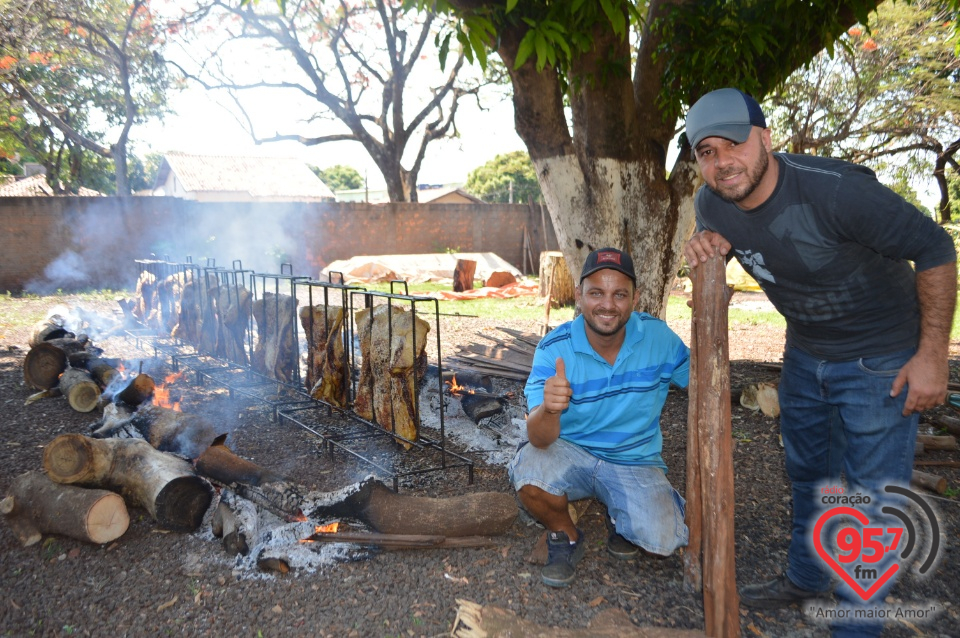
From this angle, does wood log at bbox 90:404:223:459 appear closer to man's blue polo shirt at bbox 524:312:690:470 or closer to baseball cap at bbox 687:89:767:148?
man's blue polo shirt at bbox 524:312:690:470

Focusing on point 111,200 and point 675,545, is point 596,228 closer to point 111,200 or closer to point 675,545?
point 675,545

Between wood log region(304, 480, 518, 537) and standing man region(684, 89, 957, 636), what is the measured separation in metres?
1.70

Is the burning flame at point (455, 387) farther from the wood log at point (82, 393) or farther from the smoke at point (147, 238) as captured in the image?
the smoke at point (147, 238)

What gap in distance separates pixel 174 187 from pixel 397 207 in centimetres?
2510

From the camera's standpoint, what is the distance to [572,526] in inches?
132

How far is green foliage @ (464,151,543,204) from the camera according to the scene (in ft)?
155

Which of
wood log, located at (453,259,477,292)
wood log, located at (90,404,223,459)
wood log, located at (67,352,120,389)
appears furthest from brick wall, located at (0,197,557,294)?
wood log, located at (90,404,223,459)

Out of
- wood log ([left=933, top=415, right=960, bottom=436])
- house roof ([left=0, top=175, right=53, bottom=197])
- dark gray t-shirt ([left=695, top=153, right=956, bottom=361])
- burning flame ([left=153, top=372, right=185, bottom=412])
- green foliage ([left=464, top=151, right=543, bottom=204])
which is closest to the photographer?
dark gray t-shirt ([left=695, top=153, right=956, bottom=361])

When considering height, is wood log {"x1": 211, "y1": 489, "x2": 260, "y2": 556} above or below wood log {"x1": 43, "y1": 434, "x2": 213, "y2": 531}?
below

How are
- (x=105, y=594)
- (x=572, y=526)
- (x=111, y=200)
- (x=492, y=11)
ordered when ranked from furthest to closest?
(x=111, y=200)
(x=492, y=11)
(x=572, y=526)
(x=105, y=594)

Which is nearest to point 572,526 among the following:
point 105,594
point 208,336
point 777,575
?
point 777,575

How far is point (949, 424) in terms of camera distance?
5164 millimetres

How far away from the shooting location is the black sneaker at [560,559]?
3.15 m

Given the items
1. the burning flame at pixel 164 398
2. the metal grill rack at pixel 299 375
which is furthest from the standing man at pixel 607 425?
the burning flame at pixel 164 398
